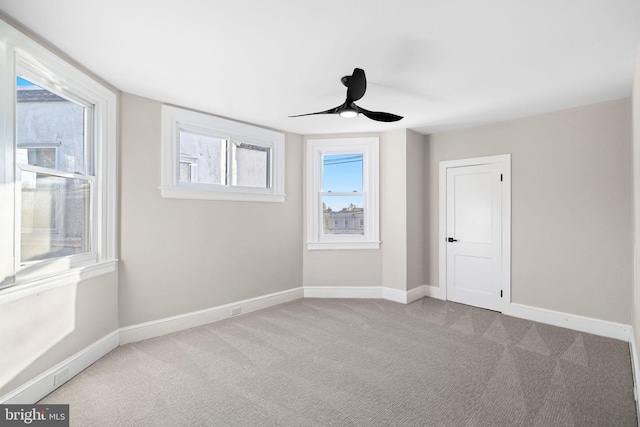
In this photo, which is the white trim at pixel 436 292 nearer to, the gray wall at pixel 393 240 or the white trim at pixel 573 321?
the gray wall at pixel 393 240

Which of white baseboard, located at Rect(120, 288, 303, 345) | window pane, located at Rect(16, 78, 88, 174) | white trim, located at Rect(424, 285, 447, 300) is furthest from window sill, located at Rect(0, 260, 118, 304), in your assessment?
white trim, located at Rect(424, 285, 447, 300)

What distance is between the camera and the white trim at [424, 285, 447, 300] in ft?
15.5

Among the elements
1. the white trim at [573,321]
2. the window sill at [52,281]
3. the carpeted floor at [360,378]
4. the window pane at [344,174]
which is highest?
the window pane at [344,174]

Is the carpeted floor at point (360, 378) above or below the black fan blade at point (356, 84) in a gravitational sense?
below

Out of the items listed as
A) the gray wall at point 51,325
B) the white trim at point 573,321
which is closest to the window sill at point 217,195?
the gray wall at point 51,325

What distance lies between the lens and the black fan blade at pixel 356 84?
7.29 feet

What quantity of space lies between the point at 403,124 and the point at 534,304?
9.07ft

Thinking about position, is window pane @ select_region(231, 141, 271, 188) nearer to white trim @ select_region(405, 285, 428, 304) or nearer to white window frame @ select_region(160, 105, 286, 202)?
white window frame @ select_region(160, 105, 286, 202)

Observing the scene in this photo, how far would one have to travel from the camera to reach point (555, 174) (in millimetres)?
3684

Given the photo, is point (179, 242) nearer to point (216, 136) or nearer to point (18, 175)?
point (216, 136)

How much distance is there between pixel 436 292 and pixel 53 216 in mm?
4626

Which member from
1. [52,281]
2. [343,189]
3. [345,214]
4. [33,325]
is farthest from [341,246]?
[33,325]

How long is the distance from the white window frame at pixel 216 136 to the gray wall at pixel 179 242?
0.08 meters

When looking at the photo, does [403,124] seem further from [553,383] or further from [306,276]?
[553,383]
